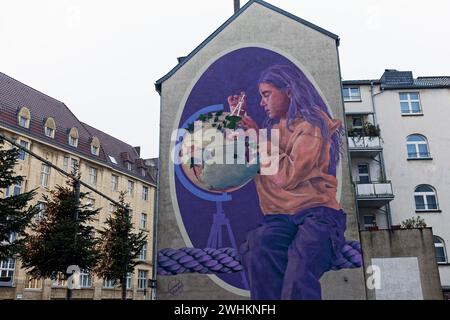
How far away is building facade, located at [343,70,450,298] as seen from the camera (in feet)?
80.7

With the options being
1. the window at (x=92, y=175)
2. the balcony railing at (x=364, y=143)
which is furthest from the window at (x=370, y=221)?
the window at (x=92, y=175)

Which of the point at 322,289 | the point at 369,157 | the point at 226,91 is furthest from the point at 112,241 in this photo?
the point at 369,157

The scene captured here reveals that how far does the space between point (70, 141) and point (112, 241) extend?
63.3 feet

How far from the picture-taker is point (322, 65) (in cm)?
2517

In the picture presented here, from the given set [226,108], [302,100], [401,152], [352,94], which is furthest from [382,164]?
[226,108]

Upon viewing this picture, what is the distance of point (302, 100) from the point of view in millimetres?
24328

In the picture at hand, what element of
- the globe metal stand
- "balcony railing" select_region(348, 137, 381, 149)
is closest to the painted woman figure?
the globe metal stand

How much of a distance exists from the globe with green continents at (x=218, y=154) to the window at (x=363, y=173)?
276 inches

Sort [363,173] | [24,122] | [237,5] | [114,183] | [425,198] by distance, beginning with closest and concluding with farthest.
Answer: [425,198], [363,173], [237,5], [24,122], [114,183]

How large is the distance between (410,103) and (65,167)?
3215 cm
